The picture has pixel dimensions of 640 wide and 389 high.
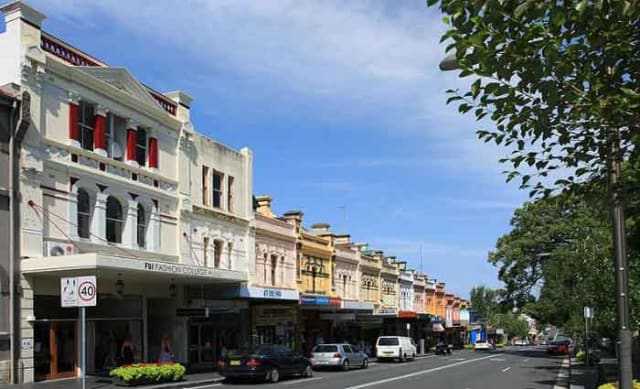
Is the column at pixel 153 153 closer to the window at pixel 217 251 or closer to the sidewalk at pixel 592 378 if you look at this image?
the window at pixel 217 251

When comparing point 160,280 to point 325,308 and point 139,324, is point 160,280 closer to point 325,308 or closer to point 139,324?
point 139,324

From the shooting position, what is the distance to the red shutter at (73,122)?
24859mm

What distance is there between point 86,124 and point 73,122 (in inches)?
42.6

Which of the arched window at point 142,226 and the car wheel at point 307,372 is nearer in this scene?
the arched window at point 142,226

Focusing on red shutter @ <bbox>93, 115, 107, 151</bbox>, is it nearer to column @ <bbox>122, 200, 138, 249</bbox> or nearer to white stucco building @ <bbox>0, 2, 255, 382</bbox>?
white stucco building @ <bbox>0, 2, 255, 382</bbox>

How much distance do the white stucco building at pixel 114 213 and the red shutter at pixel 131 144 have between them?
0.13 ft

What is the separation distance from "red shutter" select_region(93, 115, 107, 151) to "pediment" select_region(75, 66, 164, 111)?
4.57ft

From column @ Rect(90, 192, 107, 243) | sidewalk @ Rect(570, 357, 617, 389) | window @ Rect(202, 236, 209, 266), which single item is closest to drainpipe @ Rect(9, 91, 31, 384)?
column @ Rect(90, 192, 107, 243)

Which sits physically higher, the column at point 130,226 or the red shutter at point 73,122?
the red shutter at point 73,122

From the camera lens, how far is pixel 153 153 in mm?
29234

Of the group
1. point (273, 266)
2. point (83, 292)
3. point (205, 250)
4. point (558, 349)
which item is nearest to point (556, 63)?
point (83, 292)

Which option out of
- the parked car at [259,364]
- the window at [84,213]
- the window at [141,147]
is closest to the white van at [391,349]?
the parked car at [259,364]

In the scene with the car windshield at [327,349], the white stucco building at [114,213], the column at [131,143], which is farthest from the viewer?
the car windshield at [327,349]

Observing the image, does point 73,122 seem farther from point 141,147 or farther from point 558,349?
point 558,349
